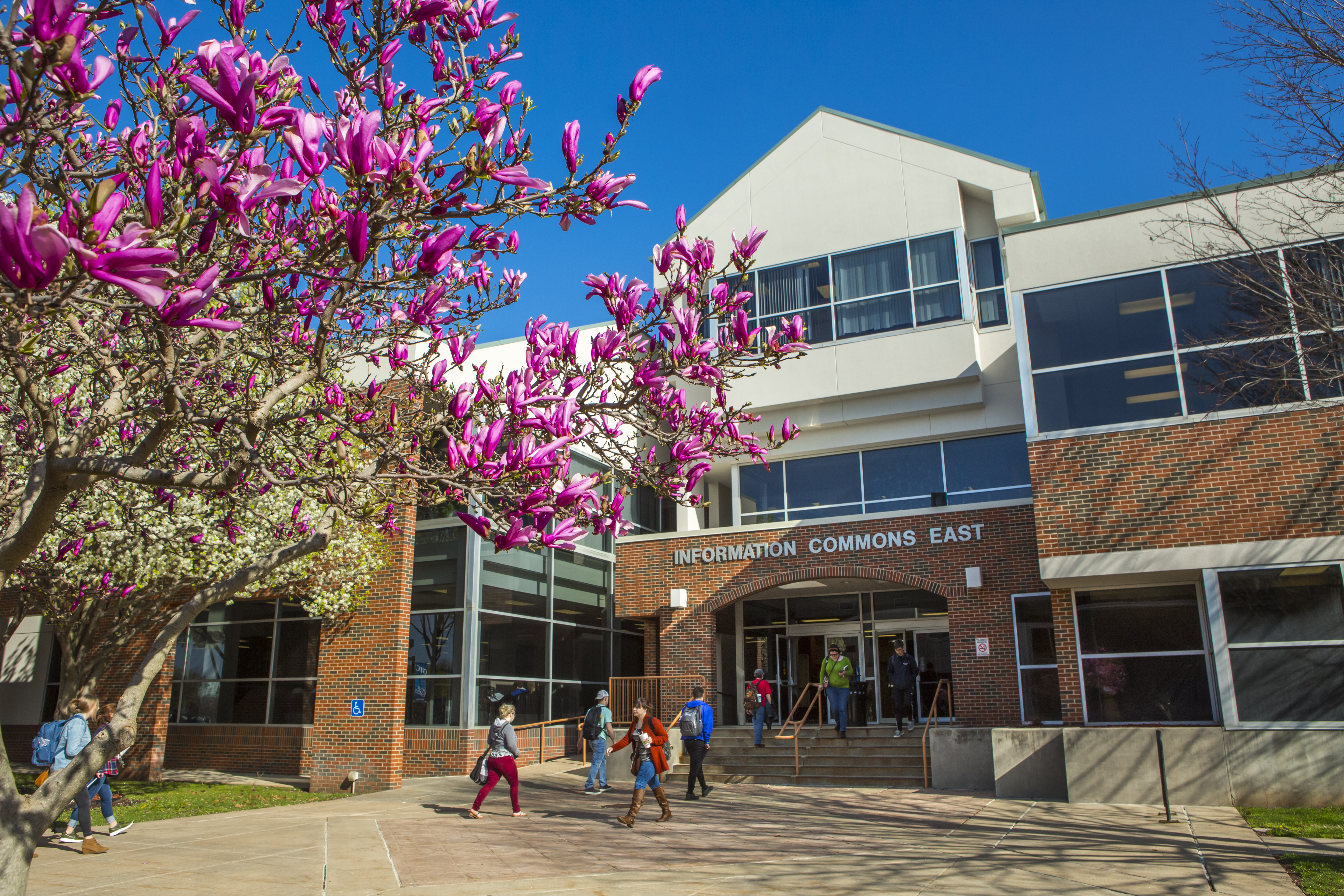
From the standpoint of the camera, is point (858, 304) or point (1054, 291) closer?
point (1054, 291)

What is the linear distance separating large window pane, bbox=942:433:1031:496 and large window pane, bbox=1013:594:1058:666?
265 cm

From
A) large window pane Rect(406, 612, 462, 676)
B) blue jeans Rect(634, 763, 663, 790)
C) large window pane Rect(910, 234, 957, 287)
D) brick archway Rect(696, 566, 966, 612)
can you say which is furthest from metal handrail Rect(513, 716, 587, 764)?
large window pane Rect(910, 234, 957, 287)

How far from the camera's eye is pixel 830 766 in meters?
15.9

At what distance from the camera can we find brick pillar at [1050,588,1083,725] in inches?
534

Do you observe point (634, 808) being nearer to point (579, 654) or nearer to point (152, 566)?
point (152, 566)

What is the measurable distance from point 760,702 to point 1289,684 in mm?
8278

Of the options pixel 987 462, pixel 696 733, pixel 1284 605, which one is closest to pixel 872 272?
pixel 987 462

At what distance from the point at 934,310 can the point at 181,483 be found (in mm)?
16905

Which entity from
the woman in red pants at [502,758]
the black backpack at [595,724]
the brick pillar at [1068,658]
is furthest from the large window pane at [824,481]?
the woman in red pants at [502,758]

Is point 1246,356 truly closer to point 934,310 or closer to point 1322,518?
point 1322,518

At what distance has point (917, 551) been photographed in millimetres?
17438

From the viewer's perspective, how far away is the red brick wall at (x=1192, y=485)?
12.1 metres

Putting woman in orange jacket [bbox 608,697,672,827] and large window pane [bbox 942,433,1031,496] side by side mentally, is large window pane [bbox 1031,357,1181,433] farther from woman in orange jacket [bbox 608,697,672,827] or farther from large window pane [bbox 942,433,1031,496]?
woman in orange jacket [bbox 608,697,672,827]

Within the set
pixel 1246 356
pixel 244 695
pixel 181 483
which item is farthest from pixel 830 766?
pixel 181 483
